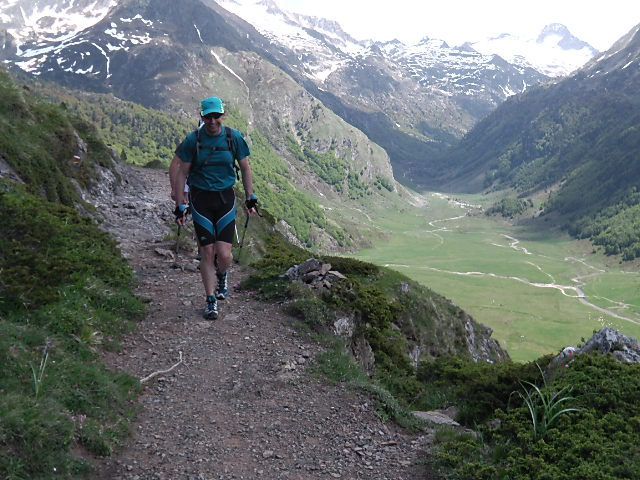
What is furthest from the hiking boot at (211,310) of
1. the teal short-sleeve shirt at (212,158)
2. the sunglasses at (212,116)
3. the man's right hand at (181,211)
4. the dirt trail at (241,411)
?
the sunglasses at (212,116)

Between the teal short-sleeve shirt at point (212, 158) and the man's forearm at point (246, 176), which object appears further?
the man's forearm at point (246, 176)

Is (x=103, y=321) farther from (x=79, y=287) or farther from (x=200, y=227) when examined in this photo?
(x=200, y=227)

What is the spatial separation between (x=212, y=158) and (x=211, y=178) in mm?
499

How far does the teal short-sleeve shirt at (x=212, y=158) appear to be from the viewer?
12078 millimetres

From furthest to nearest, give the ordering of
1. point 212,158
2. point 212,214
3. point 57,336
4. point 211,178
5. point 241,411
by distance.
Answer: point 212,214 → point 211,178 → point 212,158 → point 57,336 → point 241,411

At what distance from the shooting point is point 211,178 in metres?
12.5

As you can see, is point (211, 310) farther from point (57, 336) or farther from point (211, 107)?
point (211, 107)

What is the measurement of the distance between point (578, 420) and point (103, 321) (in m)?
10.1

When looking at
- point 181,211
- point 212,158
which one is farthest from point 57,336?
point 212,158

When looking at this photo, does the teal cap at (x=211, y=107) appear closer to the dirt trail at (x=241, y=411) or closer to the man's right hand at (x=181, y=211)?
the man's right hand at (x=181, y=211)

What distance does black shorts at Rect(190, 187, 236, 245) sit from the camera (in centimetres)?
1268

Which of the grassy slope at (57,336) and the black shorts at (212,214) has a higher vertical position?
the black shorts at (212,214)

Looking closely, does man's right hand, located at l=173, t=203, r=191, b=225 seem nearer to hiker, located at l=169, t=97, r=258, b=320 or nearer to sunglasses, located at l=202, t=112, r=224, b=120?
hiker, located at l=169, t=97, r=258, b=320

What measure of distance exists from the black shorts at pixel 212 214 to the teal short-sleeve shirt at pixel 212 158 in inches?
8.8
